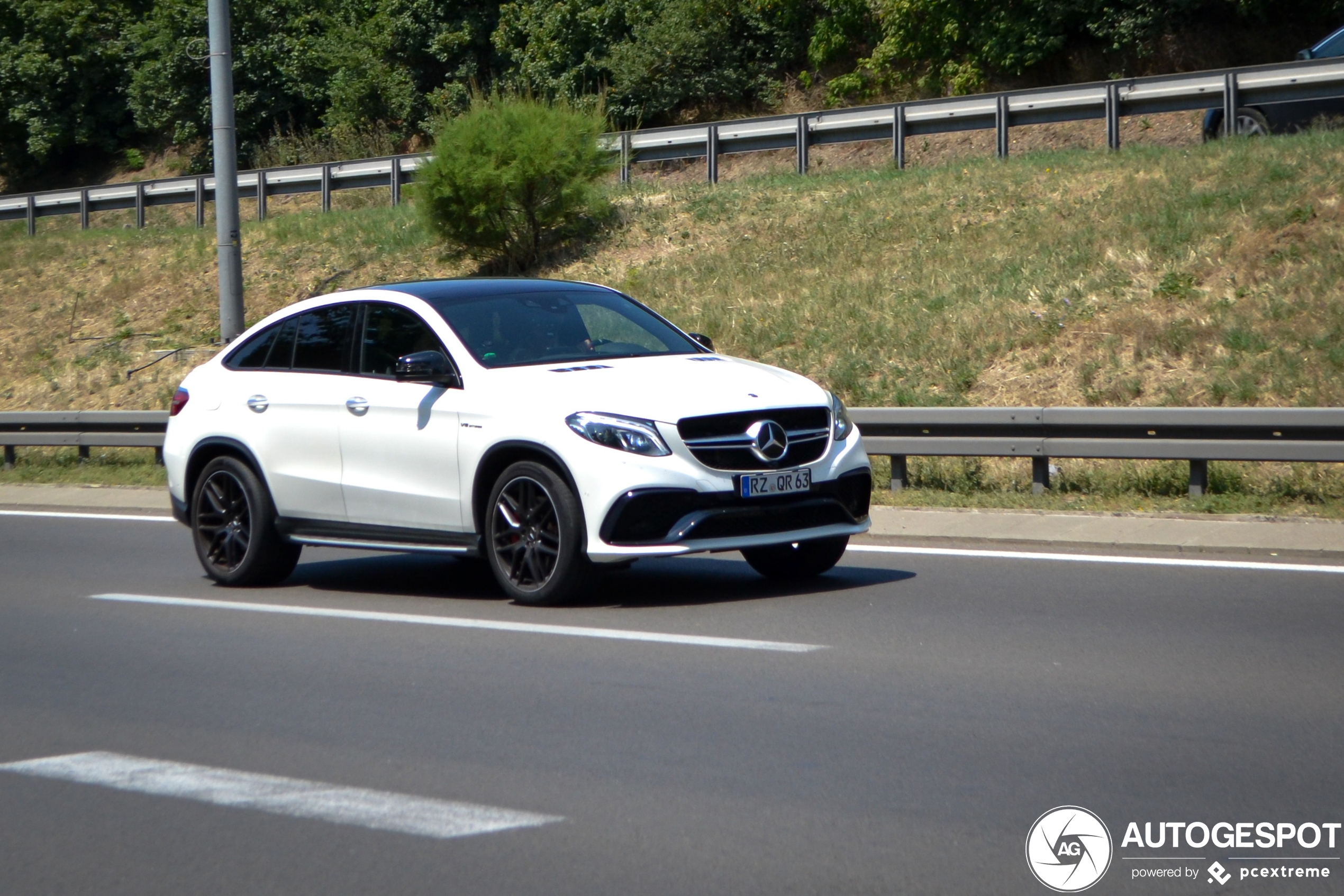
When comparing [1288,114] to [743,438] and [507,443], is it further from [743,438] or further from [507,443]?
[507,443]

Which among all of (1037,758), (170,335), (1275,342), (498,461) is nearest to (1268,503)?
(1275,342)

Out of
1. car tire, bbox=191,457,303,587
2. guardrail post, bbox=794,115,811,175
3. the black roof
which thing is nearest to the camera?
the black roof

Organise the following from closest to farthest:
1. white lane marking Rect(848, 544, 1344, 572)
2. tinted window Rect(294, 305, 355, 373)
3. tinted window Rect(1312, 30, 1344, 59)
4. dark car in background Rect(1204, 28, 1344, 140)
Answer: white lane marking Rect(848, 544, 1344, 572) → tinted window Rect(294, 305, 355, 373) → dark car in background Rect(1204, 28, 1344, 140) → tinted window Rect(1312, 30, 1344, 59)

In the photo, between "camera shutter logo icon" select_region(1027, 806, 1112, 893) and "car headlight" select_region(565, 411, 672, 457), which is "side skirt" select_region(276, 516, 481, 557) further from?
"camera shutter logo icon" select_region(1027, 806, 1112, 893)

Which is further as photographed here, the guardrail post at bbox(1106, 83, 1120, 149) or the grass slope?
the guardrail post at bbox(1106, 83, 1120, 149)

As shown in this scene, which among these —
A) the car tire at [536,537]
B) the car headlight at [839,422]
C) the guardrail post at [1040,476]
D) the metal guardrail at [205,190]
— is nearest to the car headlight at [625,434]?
the car tire at [536,537]

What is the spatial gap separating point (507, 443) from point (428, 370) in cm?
69

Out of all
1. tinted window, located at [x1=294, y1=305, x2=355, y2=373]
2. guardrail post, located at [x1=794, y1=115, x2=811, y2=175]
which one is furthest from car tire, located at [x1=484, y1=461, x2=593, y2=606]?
guardrail post, located at [x1=794, y1=115, x2=811, y2=175]

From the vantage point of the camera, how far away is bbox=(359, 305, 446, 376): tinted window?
9242 millimetres

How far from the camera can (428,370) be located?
8727 millimetres

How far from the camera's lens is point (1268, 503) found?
11.4 m

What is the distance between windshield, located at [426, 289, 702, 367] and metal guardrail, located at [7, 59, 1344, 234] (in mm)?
14102

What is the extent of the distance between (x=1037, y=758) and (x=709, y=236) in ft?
60.3

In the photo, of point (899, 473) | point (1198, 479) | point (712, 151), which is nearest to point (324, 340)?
point (899, 473)
